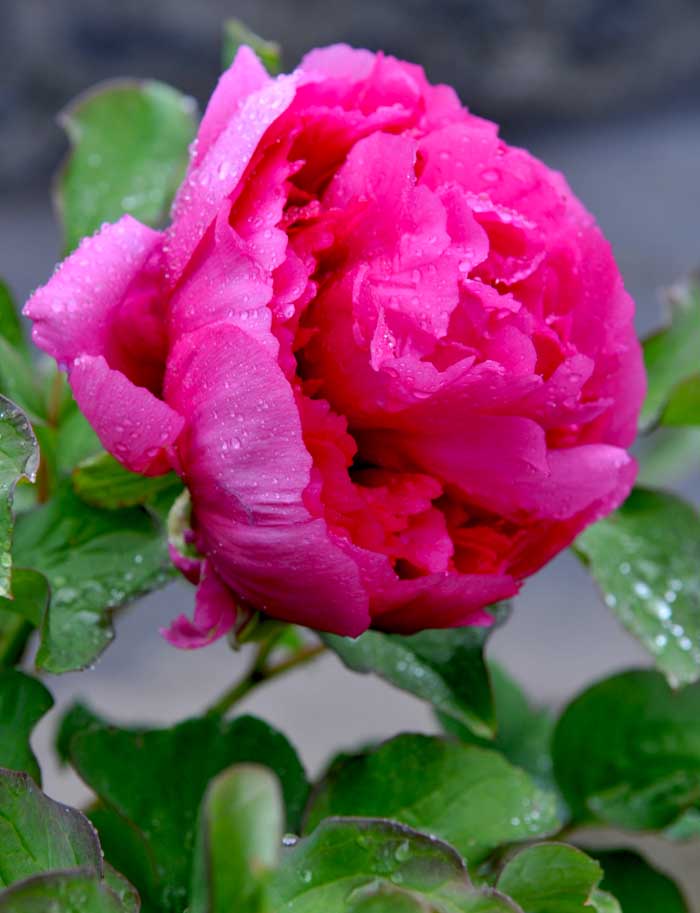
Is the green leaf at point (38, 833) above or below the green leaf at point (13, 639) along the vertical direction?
above

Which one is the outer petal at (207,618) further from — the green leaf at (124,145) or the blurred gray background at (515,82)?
the blurred gray background at (515,82)

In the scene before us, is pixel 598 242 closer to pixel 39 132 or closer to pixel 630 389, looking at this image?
pixel 630 389

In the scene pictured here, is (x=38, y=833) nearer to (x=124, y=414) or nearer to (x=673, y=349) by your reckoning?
(x=124, y=414)

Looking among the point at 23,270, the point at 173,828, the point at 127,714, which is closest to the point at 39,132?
the point at 23,270

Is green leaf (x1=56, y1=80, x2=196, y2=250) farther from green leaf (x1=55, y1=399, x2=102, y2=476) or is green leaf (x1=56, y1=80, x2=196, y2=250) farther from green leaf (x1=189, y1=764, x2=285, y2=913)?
green leaf (x1=189, y1=764, x2=285, y2=913)

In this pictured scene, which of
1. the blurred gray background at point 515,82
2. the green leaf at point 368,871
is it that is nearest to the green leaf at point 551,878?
the green leaf at point 368,871

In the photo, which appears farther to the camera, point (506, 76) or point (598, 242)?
point (506, 76)
